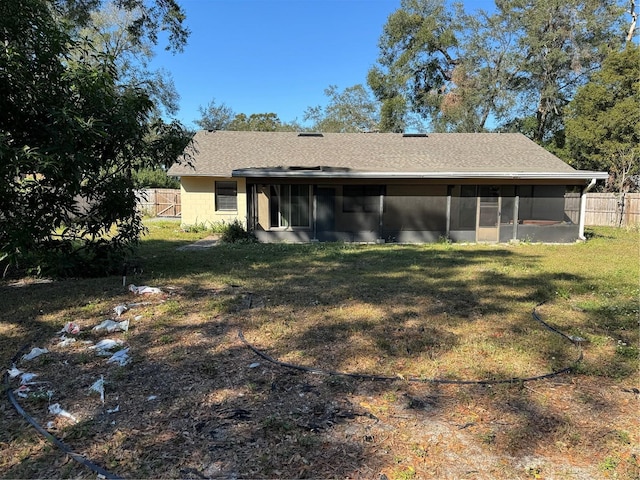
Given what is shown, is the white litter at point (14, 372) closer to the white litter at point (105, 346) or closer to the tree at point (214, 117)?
the white litter at point (105, 346)

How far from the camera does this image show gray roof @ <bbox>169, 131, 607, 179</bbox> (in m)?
12.7

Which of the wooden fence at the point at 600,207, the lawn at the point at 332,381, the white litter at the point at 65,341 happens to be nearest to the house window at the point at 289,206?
the wooden fence at the point at 600,207

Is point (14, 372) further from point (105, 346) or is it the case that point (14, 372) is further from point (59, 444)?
point (59, 444)

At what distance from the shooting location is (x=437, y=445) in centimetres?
251

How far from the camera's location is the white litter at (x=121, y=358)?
368 centimetres

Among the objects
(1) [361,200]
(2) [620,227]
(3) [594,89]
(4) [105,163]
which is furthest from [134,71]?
(2) [620,227]

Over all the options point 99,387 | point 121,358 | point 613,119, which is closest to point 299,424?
point 99,387

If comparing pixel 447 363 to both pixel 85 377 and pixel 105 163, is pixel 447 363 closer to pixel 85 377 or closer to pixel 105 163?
pixel 85 377

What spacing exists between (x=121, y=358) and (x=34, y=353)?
85 centimetres

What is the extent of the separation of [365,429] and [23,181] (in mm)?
6258

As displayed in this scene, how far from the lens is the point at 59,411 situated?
285cm

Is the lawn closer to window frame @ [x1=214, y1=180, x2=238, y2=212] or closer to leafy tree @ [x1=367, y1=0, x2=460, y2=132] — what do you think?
window frame @ [x1=214, y1=180, x2=238, y2=212]

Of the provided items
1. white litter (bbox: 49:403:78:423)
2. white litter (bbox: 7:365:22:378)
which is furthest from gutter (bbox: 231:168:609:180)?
white litter (bbox: 49:403:78:423)

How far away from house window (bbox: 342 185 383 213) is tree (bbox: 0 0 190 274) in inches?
273
